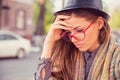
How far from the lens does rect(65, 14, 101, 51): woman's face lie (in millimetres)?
1119

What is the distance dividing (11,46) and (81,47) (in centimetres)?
334

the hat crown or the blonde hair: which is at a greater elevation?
the hat crown

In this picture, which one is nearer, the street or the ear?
the ear

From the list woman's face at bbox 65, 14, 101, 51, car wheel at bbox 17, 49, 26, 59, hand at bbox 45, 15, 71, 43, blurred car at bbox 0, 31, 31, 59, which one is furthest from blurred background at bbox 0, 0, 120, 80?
woman's face at bbox 65, 14, 101, 51

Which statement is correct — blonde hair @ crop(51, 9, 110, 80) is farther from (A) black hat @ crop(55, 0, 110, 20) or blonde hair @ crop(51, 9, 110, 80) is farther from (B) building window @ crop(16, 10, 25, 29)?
(B) building window @ crop(16, 10, 25, 29)

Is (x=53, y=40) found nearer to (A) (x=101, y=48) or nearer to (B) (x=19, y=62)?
(A) (x=101, y=48)

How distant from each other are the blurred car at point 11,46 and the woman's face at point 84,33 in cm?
281

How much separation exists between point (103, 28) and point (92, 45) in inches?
2.6

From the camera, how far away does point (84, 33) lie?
112 centimetres

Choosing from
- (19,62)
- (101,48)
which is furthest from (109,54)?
(19,62)

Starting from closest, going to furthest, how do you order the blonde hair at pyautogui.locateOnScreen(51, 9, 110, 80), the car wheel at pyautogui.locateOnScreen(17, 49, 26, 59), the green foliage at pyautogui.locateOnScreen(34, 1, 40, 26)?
the blonde hair at pyautogui.locateOnScreen(51, 9, 110, 80), the green foliage at pyautogui.locateOnScreen(34, 1, 40, 26), the car wheel at pyautogui.locateOnScreen(17, 49, 26, 59)

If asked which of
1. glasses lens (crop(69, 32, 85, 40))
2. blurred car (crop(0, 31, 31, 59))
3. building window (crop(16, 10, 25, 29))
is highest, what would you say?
glasses lens (crop(69, 32, 85, 40))

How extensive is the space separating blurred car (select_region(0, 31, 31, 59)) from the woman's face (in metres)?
2.81

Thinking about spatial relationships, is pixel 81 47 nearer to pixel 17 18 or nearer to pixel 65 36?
pixel 65 36
